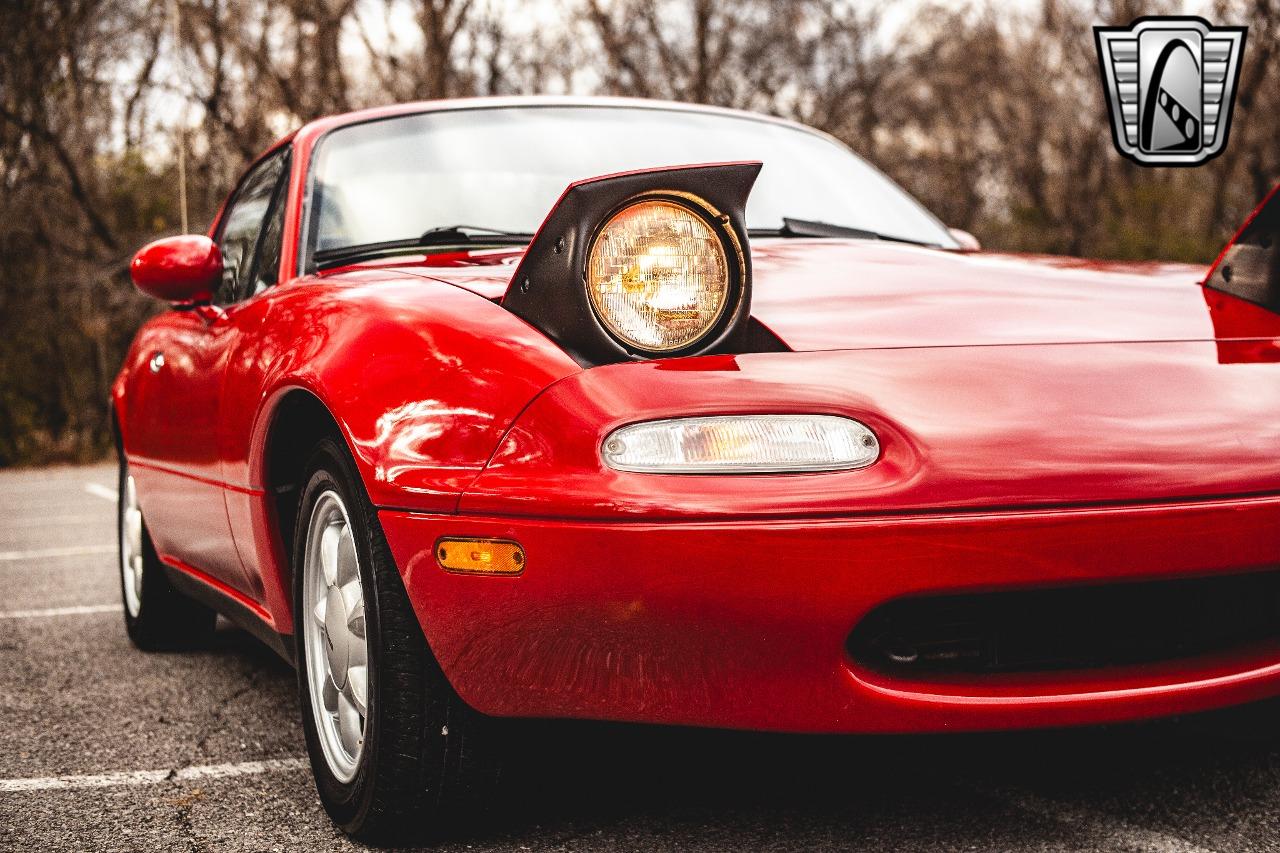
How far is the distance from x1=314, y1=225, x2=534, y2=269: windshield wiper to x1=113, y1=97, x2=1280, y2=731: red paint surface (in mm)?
645

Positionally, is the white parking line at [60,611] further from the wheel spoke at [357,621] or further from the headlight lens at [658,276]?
the headlight lens at [658,276]

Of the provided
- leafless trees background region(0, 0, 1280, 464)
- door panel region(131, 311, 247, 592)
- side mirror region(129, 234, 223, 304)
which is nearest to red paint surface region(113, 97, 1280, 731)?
door panel region(131, 311, 247, 592)

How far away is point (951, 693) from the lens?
2.05 m

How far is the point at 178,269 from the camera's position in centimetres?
344

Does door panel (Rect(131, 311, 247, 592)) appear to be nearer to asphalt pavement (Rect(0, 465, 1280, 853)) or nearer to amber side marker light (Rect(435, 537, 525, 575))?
asphalt pavement (Rect(0, 465, 1280, 853))

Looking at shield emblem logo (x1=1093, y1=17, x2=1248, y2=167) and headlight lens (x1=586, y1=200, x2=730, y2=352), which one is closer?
headlight lens (x1=586, y1=200, x2=730, y2=352)

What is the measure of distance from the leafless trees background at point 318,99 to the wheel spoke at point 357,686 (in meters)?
14.9

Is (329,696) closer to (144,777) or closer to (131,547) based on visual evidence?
(144,777)

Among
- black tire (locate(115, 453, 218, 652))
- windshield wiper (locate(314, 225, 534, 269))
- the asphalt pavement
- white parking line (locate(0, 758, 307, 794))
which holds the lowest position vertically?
black tire (locate(115, 453, 218, 652))

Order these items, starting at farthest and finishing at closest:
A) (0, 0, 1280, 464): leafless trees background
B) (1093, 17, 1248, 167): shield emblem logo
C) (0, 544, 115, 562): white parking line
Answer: (0, 0, 1280, 464): leafless trees background, (1093, 17, 1248, 167): shield emblem logo, (0, 544, 115, 562): white parking line

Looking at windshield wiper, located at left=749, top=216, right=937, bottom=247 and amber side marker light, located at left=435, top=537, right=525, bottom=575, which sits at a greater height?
windshield wiper, located at left=749, top=216, right=937, bottom=247

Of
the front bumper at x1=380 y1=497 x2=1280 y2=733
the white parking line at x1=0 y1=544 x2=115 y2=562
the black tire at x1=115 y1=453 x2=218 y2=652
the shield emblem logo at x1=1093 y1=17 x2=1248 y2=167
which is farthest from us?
the shield emblem logo at x1=1093 y1=17 x2=1248 y2=167

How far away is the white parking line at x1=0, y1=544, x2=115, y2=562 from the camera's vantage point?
6.95m

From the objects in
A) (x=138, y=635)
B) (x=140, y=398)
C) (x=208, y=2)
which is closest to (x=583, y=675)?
(x=140, y=398)
